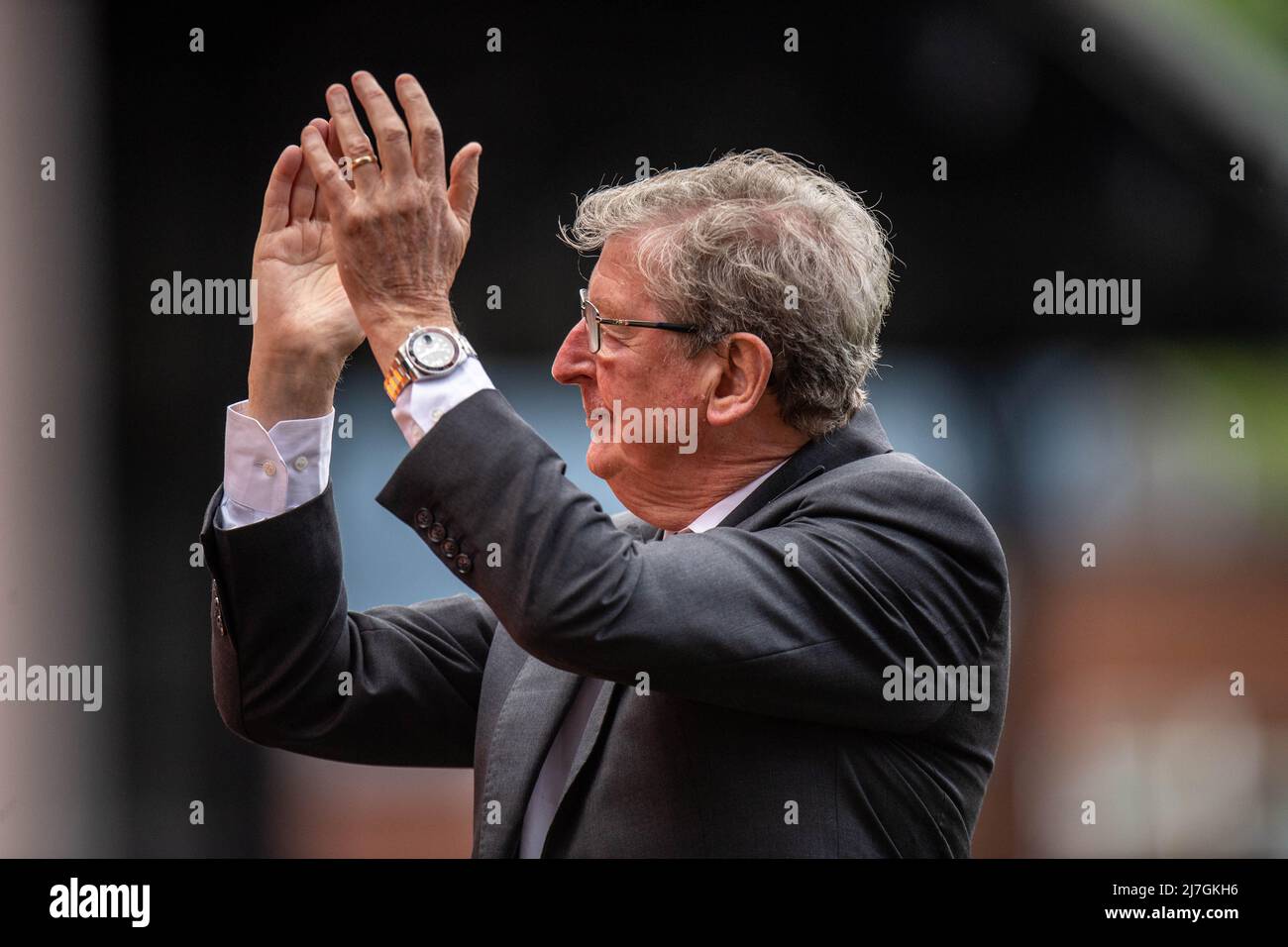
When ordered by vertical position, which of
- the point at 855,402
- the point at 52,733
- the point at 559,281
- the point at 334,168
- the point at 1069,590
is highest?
the point at 559,281

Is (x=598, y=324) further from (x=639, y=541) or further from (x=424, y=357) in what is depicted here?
(x=424, y=357)

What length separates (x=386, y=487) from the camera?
1.78 metres

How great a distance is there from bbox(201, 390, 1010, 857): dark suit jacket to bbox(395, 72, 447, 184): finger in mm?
315

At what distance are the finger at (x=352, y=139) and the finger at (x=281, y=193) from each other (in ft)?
0.88

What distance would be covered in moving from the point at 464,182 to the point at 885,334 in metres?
3.19

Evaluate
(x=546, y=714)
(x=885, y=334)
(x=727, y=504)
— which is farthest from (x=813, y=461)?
(x=885, y=334)

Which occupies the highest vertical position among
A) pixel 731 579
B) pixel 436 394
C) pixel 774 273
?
pixel 774 273

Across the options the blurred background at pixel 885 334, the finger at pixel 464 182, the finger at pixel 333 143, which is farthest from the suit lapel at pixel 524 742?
the blurred background at pixel 885 334

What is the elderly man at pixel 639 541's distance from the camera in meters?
1.78

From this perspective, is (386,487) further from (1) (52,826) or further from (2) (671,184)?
(1) (52,826)

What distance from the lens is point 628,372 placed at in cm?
214
